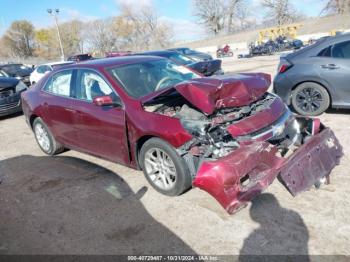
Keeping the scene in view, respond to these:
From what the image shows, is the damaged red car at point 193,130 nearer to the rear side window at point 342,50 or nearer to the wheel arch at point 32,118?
the wheel arch at point 32,118

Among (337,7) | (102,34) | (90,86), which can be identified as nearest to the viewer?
(90,86)

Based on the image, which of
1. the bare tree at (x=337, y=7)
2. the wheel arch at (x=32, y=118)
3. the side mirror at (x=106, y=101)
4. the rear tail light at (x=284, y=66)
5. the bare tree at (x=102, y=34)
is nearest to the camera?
the side mirror at (x=106, y=101)

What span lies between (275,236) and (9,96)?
9.31 m

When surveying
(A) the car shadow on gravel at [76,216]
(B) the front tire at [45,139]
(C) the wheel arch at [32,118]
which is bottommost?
(A) the car shadow on gravel at [76,216]

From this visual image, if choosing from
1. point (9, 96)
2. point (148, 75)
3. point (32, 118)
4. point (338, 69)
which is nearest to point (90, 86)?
point (148, 75)

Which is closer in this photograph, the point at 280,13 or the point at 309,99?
the point at 309,99

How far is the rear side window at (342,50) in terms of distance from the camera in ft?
20.3

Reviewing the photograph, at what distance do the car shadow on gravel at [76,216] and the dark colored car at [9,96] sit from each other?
5164 millimetres

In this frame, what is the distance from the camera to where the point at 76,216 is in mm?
4000

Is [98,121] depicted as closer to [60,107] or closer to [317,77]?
[60,107]

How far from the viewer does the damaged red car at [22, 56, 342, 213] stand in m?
3.54

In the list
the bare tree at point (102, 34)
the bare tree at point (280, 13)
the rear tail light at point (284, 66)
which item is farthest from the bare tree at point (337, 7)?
the rear tail light at point (284, 66)

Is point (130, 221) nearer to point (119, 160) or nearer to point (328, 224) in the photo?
point (119, 160)

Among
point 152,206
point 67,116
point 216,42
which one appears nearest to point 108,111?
point 67,116
